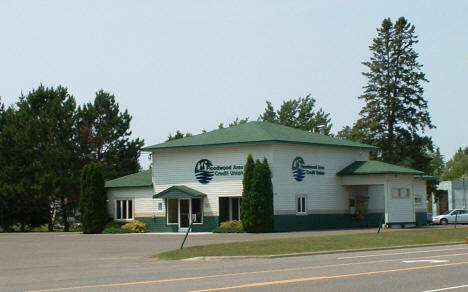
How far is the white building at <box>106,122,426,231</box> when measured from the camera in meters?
48.3

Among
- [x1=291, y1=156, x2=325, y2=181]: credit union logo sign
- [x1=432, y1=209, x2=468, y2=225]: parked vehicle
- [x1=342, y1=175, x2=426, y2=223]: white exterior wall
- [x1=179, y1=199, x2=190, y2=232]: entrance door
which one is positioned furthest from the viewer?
[x1=432, y1=209, x2=468, y2=225]: parked vehicle

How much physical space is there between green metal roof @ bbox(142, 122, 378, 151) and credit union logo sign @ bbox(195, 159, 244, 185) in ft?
4.70

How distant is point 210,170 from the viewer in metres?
49.9

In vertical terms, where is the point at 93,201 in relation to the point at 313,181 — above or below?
below

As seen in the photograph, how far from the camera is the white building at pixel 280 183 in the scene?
48.3 metres

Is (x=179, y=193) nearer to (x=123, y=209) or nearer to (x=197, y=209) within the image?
(x=197, y=209)

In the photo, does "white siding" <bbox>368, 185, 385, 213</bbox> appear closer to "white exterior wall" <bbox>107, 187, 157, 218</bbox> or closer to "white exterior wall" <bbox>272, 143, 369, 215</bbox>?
"white exterior wall" <bbox>272, 143, 369, 215</bbox>

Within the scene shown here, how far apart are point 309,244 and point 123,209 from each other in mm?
27834

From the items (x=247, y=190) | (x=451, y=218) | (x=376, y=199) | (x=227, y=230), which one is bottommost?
(x=451, y=218)

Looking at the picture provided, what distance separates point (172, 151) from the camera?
52094mm

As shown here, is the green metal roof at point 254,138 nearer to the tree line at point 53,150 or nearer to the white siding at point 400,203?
the white siding at point 400,203

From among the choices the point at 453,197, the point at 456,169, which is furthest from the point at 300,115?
the point at 456,169

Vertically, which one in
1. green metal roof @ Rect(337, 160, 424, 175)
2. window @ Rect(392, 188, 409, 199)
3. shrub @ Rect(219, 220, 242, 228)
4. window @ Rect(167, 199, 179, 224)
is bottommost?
shrub @ Rect(219, 220, 242, 228)

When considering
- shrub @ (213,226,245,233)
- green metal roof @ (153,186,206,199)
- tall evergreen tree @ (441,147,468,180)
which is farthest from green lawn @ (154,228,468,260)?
tall evergreen tree @ (441,147,468,180)
